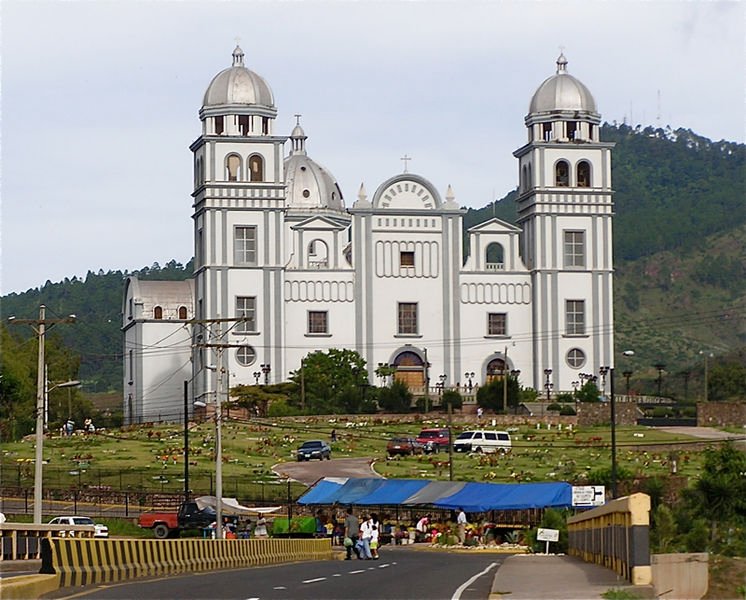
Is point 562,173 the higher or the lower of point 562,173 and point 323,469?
the higher

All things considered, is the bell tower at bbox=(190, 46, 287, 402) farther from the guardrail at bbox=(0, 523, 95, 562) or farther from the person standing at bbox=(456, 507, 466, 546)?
the guardrail at bbox=(0, 523, 95, 562)

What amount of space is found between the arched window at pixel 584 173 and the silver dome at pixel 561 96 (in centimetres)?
327

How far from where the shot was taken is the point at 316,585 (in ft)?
78.8

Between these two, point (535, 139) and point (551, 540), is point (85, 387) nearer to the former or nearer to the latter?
point (535, 139)

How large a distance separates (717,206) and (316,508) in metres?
147

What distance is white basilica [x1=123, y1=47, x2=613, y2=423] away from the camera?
325ft

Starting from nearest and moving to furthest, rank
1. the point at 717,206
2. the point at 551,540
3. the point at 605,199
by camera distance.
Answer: the point at 551,540
the point at 605,199
the point at 717,206

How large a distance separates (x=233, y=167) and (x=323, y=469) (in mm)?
34142

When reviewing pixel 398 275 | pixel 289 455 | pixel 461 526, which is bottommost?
pixel 461 526

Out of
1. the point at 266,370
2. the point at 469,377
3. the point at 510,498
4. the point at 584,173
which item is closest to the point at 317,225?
the point at 266,370

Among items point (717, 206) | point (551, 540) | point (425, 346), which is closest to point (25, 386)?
point (425, 346)

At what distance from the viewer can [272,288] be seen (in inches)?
3883

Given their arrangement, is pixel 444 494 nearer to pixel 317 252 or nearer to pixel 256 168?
pixel 256 168

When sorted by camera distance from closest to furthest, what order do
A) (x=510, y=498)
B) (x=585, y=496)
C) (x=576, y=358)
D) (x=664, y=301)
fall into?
1. (x=585, y=496)
2. (x=510, y=498)
3. (x=576, y=358)
4. (x=664, y=301)
